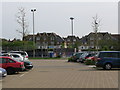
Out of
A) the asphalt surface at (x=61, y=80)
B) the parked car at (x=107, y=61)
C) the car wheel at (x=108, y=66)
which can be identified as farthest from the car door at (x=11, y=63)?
the car wheel at (x=108, y=66)

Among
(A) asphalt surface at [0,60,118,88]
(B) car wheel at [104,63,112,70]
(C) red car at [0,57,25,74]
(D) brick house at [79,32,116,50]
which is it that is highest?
(D) brick house at [79,32,116,50]

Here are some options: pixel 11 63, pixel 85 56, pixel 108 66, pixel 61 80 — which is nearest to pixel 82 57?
pixel 85 56

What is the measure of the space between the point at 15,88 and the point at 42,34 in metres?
117

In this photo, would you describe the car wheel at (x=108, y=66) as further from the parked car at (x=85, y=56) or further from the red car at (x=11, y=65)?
the parked car at (x=85, y=56)

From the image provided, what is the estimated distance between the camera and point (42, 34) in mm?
130875

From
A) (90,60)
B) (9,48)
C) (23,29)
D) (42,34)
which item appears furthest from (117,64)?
(42,34)

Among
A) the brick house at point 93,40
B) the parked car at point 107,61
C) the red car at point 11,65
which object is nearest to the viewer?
the red car at point 11,65

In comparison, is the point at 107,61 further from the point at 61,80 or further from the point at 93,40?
the point at 93,40

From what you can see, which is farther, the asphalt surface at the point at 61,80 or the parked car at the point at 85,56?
the parked car at the point at 85,56

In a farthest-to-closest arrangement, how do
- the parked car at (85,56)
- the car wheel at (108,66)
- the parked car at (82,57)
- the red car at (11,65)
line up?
the parked car at (82,57)
the parked car at (85,56)
the car wheel at (108,66)
the red car at (11,65)

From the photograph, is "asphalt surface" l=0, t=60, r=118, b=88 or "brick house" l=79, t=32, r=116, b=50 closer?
"asphalt surface" l=0, t=60, r=118, b=88

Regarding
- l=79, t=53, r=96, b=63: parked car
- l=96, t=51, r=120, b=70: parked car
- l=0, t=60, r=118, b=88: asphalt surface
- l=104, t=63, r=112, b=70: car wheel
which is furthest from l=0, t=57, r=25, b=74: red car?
l=79, t=53, r=96, b=63: parked car

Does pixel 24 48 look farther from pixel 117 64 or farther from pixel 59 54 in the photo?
pixel 117 64

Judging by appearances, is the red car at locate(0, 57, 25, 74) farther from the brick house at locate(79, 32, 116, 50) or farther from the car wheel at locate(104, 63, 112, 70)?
the brick house at locate(79, 32, 116, 50)
